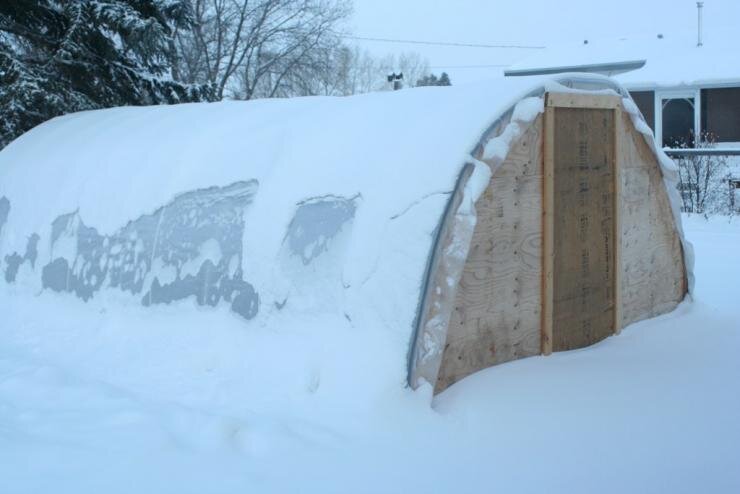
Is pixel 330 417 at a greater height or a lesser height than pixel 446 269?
lesser

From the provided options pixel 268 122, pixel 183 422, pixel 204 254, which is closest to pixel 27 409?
pixel 183 422

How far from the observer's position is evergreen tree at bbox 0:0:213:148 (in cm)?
1191

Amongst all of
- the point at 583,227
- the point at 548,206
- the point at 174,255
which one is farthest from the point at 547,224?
the point at 174,255

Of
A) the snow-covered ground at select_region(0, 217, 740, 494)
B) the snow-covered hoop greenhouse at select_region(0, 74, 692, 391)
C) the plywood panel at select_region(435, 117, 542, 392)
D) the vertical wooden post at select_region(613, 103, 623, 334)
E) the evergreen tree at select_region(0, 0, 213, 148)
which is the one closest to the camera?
the snow-covered ground at select_region(0, 217, 740, 494)

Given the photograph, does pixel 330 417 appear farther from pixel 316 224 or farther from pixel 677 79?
pixel 677 79

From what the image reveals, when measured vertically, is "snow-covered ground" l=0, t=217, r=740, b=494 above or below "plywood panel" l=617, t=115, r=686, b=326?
below

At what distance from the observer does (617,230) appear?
A: 700 centimetres

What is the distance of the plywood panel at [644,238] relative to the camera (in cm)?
729

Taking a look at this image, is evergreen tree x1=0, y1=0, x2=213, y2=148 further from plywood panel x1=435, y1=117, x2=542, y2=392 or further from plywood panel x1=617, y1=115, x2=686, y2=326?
plywood panel x1=435, y1=117, x2=542, y2=392

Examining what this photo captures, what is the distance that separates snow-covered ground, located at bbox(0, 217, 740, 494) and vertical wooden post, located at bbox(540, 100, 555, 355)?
28 centimetres

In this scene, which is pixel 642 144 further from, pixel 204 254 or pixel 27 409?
pixel 27 409

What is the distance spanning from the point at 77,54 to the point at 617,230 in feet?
28.6

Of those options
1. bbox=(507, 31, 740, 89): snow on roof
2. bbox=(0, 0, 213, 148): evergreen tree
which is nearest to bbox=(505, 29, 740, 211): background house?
bbox=(507, 31, 740, 89): snow on roof

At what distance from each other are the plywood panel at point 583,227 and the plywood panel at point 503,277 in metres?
0.26
